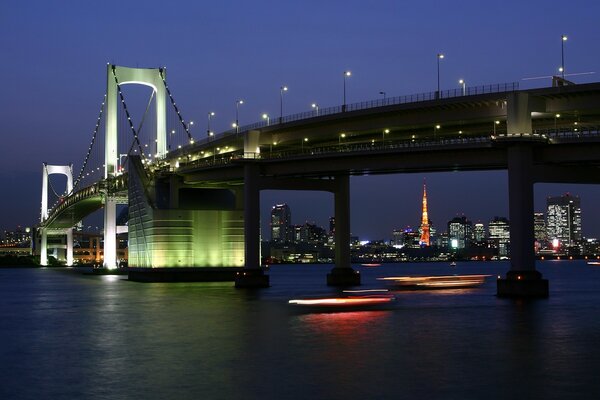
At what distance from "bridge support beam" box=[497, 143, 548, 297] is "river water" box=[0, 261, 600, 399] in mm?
2145

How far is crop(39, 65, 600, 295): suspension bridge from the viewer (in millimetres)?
54375

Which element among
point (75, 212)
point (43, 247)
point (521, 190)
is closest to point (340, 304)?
point (521, 190)

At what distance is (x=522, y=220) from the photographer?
54312 millimetres

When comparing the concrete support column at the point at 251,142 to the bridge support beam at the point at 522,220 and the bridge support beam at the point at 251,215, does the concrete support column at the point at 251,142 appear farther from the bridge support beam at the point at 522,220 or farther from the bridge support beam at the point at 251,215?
the bridge support beam at the point at 522,220

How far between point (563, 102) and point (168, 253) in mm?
46690

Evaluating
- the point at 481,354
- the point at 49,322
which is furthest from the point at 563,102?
the point at 49,322

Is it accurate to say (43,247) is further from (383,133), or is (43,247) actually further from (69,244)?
(383,133)

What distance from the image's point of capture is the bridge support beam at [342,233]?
3127 inches

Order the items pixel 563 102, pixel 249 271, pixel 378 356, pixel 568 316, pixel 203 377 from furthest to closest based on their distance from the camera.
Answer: pixel 249 271 < pixel 563 102 < pixel 568 316 < pixel 378 356 < pixel 203 377

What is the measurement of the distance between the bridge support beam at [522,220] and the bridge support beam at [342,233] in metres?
25.9

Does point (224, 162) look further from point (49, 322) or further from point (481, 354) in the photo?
point (481, 354)

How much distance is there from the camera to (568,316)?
155 ft

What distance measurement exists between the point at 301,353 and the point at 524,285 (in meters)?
27.4

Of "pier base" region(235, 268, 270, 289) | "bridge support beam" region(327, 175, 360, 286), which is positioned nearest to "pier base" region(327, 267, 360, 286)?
"bridge support beam" region(327, 175, 360, 286)
